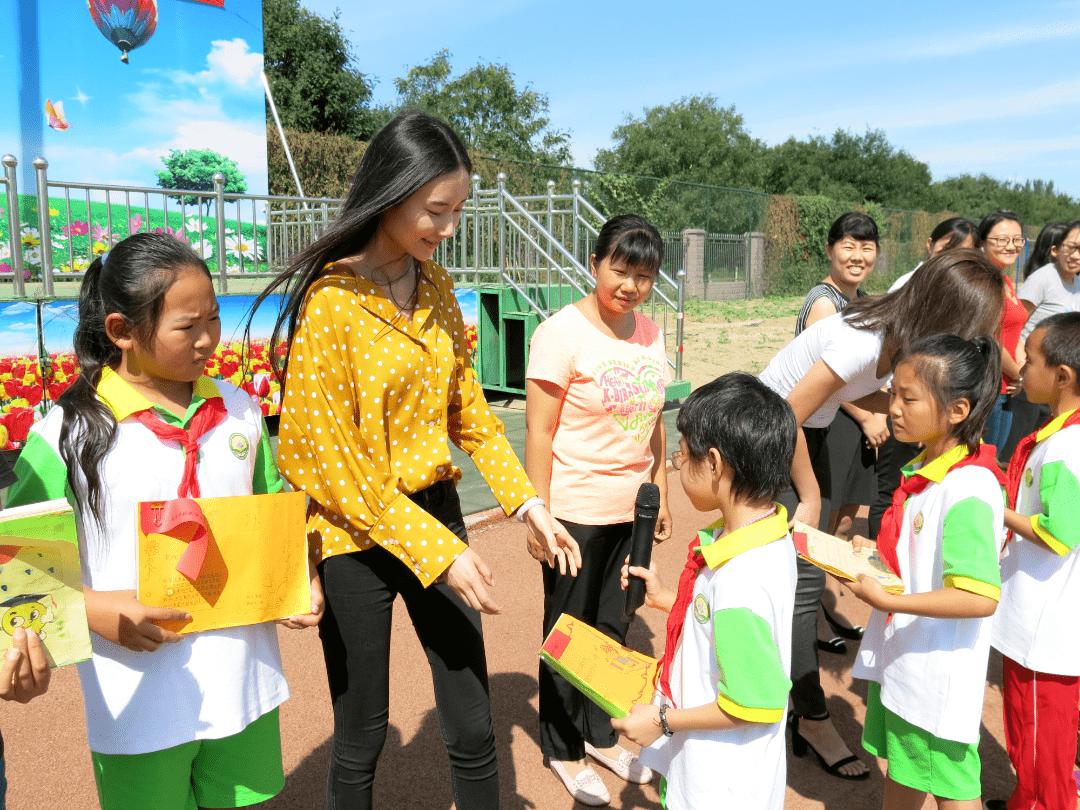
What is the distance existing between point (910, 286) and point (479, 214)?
7989mm

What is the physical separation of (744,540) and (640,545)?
334 millimetres

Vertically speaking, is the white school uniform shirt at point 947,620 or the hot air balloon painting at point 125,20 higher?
the hot air balloon painting at point 125,20

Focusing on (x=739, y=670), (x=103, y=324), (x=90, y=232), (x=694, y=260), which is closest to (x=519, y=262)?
(x=90, y=232)

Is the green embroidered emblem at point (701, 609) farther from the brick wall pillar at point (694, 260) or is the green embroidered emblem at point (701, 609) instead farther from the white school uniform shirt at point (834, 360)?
the brick wall pillar at point (694, 260)

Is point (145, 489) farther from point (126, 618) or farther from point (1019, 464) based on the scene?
point (1019, 464)

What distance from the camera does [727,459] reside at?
5.50 ft

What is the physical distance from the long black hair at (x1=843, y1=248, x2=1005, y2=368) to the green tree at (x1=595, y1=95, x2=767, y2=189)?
42.7 meters

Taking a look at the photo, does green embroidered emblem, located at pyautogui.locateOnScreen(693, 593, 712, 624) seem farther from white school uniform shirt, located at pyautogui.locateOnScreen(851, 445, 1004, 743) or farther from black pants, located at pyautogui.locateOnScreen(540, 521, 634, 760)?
black pants, located at pyautogui.locateOnScreen(540, 521, 634, 760)

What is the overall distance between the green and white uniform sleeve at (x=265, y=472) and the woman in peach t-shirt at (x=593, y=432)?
37.7 inches

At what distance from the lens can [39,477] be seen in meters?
1.60

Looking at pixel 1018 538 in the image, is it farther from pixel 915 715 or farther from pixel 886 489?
pixel 886 489

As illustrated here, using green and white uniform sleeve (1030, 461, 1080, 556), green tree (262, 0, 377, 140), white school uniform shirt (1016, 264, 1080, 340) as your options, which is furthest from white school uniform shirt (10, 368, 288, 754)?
green tree (262, 0, 377, 140)

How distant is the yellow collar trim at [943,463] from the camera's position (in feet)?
6.93

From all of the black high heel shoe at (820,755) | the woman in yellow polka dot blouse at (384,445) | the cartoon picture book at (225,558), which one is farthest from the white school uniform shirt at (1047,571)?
the cartoon picture book at (225,558)
